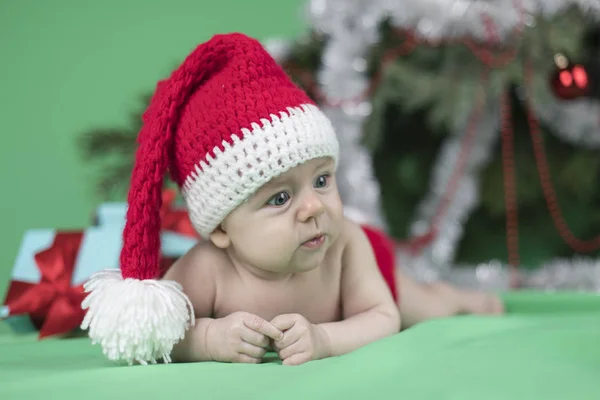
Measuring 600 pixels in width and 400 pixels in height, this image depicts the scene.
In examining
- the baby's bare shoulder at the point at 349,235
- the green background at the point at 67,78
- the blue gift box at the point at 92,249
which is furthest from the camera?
the green background at the point at 67,78

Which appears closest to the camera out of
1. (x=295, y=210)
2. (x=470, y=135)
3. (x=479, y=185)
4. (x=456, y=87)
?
(x=295, y=210)

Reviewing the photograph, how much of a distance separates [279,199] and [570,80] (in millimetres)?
1115

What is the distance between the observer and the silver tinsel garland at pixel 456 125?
180cm

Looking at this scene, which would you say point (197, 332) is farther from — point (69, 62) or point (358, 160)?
point (69, 62)

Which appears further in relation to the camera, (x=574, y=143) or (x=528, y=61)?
(x=574, y=143)

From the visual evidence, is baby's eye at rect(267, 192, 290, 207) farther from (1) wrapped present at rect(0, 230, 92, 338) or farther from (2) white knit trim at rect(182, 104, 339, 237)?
(1) wrapped present at rect(0, 230, 92, 338)

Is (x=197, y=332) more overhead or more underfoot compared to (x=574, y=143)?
more underfoot

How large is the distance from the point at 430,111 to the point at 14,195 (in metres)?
1.42

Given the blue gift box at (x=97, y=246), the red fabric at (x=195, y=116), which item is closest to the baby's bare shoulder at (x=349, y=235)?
the red fabric at (x=195, y=116)

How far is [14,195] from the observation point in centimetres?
236

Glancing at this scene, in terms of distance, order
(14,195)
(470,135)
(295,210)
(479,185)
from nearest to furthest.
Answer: (295,210) < (470,135) < (479,185) < (14,195)

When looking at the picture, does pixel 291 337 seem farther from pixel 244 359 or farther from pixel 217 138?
pixel 217 138

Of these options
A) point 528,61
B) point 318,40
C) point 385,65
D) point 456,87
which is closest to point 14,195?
point 318,40

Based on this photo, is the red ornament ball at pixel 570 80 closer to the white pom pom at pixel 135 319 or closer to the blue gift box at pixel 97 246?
the blue gift box at pixel 97 246
